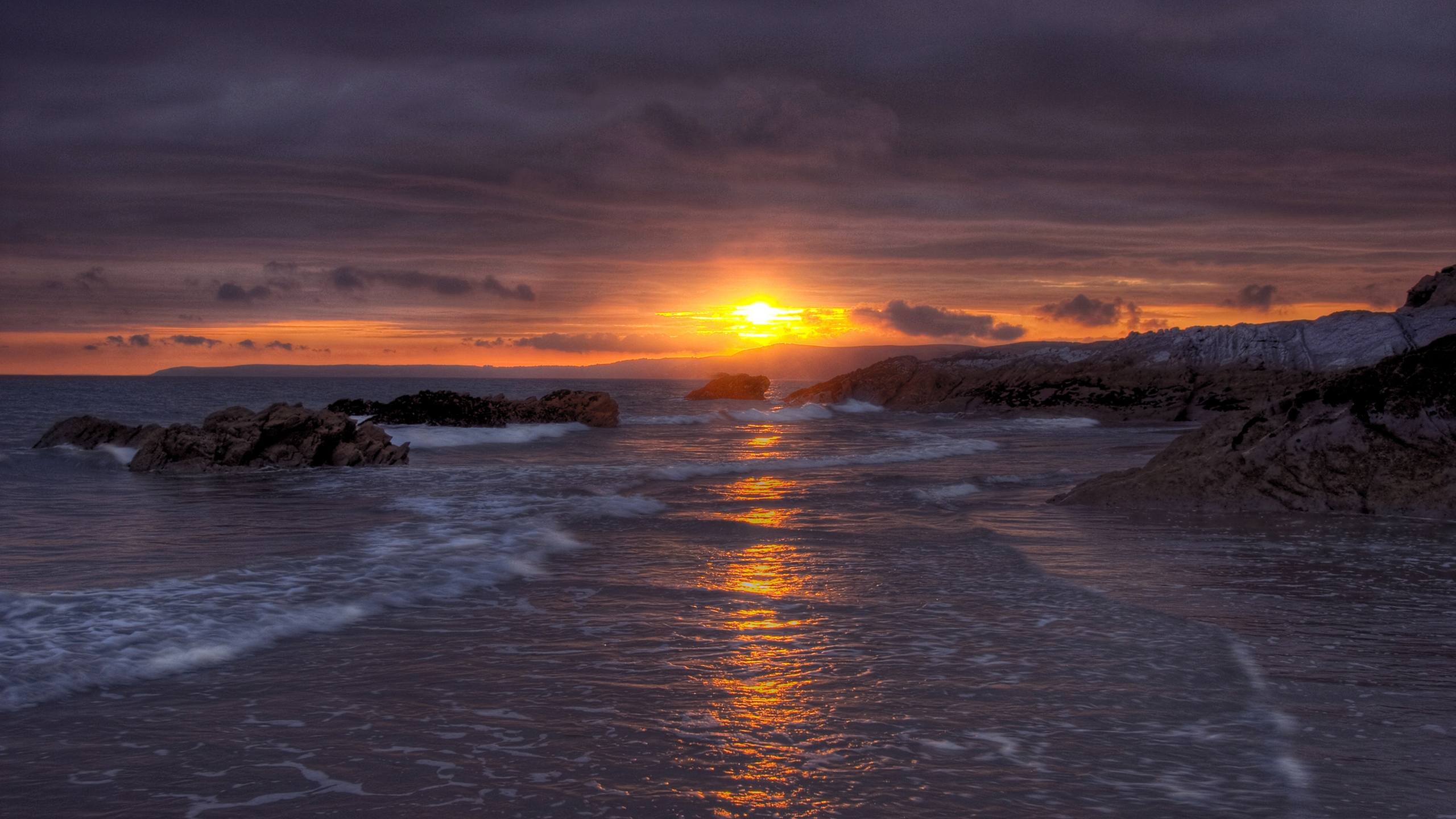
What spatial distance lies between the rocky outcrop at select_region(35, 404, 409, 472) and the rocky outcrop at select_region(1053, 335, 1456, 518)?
18.1 m

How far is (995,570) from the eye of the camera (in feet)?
32.8

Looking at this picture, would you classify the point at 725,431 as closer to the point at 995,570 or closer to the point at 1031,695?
the point at 995,570

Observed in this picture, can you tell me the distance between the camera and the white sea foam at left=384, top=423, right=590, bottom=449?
117ft

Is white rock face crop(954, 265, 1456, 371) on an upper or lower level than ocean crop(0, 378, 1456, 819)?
upper

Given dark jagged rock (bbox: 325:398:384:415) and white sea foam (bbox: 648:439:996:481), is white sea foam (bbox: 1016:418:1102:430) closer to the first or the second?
white sea foam (bbox: 648:439:996:481)

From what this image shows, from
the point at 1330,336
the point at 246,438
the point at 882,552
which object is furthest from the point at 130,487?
the point at 1330,336

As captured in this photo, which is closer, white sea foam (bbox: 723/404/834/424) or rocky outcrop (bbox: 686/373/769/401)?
white sea foam (bbox: 723/404/834/424)

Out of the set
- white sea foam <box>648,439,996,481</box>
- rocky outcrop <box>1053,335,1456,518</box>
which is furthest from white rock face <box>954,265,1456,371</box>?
rocky outcrop <box>1053,335,1456,518</box>

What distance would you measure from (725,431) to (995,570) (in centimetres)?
3616

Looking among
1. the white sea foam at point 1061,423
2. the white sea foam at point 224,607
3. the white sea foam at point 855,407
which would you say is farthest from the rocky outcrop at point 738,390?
the white sea foam at point 224,607

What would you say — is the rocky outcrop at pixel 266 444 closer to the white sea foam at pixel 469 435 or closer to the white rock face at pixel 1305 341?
the white sea foam at pixel 469 435

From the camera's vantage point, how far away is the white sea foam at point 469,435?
3580 centimetres

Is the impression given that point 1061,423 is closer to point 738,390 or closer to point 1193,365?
point 1193,365

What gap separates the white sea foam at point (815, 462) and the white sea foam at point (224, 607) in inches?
428
